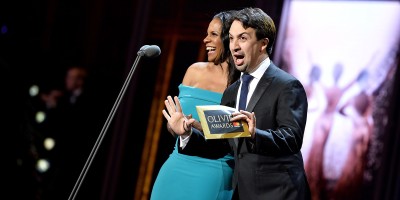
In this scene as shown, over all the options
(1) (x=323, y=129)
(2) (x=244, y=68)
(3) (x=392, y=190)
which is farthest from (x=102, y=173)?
(2) (x=244, y=68)

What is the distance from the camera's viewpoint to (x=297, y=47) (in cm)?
412

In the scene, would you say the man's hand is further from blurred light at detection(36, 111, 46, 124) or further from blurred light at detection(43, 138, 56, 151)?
blurred light at detection(36, 111, 46, 124)

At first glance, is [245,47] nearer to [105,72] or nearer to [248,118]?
[248,118]

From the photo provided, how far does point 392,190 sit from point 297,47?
3.74 ft

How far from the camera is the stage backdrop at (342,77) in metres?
3.87

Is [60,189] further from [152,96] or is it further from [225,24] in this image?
[225,24]

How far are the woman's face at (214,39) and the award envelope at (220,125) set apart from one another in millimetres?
718

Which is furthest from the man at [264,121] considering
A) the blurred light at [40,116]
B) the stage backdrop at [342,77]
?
the blurred light at [40,116]

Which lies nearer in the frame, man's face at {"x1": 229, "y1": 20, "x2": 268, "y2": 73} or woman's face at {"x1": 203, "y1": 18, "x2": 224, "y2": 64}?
man's face at {"x1": 229, "y1": 20, "x2": 268, "y2": 73}

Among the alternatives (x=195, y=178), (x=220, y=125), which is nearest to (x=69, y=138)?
(x=195, y=178)

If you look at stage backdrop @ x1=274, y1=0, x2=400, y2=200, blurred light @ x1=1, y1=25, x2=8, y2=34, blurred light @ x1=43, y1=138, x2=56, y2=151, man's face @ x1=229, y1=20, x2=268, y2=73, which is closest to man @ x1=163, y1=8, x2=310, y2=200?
man's face @ x1=229, y1=20, x2=268, y2=73

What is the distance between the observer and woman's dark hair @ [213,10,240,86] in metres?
2.53

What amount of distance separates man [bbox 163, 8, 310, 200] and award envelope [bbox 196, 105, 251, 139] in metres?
0.02

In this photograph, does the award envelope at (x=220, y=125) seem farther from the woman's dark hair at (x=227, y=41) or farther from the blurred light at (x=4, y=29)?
the blurred light at (x=4, y=29)
